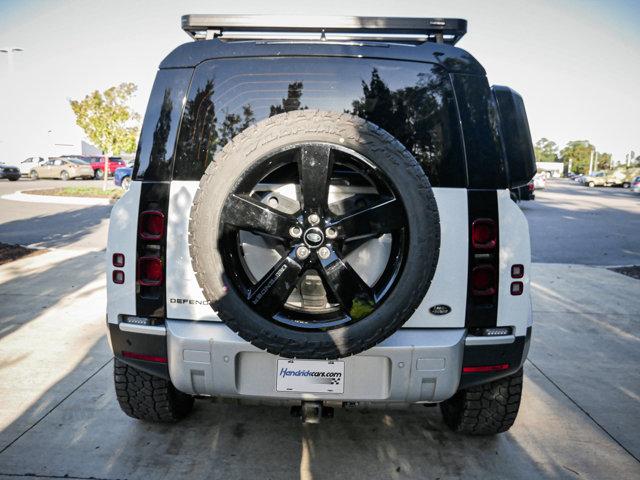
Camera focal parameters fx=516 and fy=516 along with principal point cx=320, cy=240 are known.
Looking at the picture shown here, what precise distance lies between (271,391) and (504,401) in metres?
1.32

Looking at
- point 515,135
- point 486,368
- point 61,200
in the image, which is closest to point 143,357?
point 486,368

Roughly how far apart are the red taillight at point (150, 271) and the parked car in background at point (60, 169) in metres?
32.7

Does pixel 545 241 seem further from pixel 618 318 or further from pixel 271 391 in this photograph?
pixel 271 391

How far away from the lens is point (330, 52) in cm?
237

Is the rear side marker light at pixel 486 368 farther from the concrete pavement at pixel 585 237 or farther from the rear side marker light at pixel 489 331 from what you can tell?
the concrete pavement at pixel 585 237

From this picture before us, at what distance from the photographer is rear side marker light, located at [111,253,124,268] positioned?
249 centimetres

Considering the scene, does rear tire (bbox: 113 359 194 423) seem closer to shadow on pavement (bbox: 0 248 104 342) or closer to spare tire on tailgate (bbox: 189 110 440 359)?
spare tire on tailgate (bbox: 189 110 440 359)

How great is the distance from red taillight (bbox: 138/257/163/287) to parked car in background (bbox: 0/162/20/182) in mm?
33183

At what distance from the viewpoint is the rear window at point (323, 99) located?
2375 millimetres

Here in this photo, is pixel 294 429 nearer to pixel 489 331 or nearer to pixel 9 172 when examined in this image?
pixel 489 331

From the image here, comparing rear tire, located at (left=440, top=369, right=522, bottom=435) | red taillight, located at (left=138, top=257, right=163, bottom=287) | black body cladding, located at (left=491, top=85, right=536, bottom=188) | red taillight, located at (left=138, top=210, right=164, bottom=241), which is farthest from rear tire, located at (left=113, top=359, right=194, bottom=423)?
black body cladding, located at (left=491, top=85, right=536, bottom=188)

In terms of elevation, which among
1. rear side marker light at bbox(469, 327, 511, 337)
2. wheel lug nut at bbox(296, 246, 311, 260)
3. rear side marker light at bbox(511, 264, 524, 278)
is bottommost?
rear side marker light at bbox(469, 327, 511, 337)

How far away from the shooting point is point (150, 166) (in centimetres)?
243

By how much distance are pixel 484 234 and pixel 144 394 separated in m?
2.01
